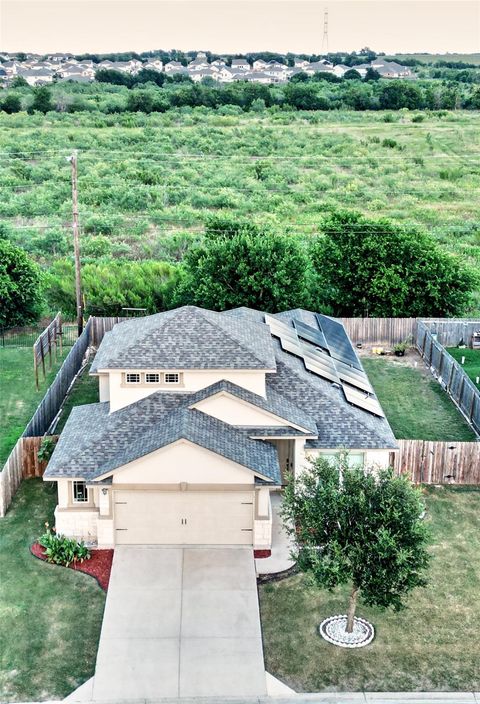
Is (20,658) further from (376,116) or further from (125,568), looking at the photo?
(376,116)

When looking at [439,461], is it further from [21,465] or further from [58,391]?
[58,391]

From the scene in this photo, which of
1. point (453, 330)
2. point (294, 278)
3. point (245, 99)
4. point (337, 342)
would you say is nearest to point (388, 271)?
point (453, 330)

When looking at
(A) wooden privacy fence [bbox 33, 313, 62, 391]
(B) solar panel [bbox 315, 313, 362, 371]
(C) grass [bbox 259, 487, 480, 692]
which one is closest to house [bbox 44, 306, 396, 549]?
(C) grass [bbox 259, 487, 480, 692]

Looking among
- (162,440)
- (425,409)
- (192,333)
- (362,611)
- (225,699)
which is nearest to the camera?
(225,699)

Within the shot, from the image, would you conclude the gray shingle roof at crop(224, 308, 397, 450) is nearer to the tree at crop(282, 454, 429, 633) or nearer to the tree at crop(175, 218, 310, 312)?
the tree at crop(282, 454, 429, 633)

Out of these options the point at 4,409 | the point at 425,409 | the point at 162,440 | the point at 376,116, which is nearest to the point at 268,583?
the point at 162,440
